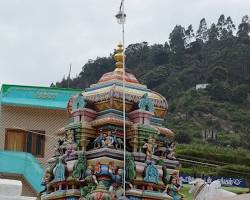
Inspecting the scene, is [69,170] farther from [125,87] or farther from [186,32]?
[186,32]

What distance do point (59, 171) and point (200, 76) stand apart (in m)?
111

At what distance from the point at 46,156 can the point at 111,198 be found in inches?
526

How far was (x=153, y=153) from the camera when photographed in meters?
10.4

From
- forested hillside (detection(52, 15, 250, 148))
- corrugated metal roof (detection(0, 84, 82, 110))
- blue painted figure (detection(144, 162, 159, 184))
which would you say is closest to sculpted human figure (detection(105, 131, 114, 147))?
blue painted figure (detection(144, 162, 159, 184))

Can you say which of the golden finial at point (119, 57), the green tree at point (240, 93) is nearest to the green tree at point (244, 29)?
the green tree at point (240, 93)

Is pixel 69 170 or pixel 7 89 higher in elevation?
pixel 7 89

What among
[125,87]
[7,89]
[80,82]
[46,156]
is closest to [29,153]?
[46,156]

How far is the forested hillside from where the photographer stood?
95.1 m

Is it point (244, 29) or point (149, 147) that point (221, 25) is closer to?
point (244, 29)

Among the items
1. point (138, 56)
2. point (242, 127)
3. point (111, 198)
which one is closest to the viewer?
point (111, 198)

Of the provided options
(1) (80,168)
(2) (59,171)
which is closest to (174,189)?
(1) (80,168)

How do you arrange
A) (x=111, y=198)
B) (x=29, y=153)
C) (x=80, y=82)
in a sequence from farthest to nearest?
(x=80, y=82) < (x=29, y=153) < (x=111, y=198)

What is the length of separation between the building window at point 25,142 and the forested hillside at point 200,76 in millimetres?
58774

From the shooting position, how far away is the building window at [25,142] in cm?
2284
